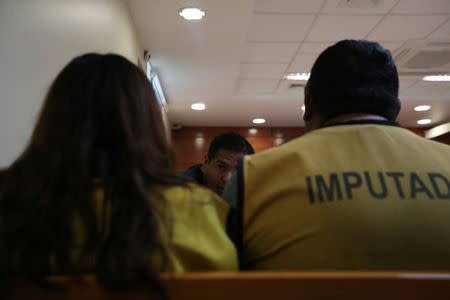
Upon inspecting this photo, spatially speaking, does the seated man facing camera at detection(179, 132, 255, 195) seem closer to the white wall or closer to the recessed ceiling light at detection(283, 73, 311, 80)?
the white wall

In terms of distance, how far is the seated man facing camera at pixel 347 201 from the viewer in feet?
2.57

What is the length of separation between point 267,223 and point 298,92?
4.12 metres

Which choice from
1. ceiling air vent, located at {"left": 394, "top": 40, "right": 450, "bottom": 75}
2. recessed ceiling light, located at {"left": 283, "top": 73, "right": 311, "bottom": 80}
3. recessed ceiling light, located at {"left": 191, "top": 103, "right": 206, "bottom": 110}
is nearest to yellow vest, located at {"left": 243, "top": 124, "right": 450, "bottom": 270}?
ceiling air vent, located at {"left": 394, "top": 40, "right": 450, "bottom": 75}

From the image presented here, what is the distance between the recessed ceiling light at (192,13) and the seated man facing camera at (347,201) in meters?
1.99

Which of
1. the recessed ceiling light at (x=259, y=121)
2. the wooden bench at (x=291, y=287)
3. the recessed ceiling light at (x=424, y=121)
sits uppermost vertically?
the recessed ceiling light at (x=259, y=121)

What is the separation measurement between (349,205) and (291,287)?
33cm

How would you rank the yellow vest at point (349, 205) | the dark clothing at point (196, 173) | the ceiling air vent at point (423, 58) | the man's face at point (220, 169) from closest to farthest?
the yellow vest at point (349, 205) → the man's face at point (220, 169) → the dark clothing at point (196, 173) → the ceiling air vent at point (423, 58)

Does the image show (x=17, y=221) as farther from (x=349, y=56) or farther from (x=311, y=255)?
(x=349, y=56)

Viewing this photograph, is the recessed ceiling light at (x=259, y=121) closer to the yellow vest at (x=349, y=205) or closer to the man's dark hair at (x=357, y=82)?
the man's dark hair at (x=357, y=82)

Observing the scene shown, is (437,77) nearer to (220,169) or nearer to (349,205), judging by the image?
(220,169)

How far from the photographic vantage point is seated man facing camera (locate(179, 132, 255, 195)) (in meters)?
2.20

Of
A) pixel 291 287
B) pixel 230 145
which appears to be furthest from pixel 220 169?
pixel 291 287

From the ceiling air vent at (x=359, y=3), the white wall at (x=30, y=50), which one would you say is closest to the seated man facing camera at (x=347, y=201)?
the white wall at (x=30, y=50)

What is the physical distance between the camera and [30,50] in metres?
1.20
